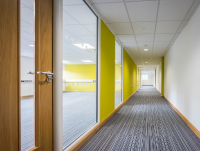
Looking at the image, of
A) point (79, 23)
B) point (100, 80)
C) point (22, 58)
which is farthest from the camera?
point (79, 23)

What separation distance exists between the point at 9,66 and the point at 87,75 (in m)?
11.3

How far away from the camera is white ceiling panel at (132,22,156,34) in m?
3.72

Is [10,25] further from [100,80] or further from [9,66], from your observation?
[100,80]

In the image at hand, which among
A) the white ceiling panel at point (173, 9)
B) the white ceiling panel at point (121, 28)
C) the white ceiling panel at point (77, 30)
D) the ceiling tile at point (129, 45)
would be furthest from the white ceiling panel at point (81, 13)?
the ceiling tile at point (129, 45)

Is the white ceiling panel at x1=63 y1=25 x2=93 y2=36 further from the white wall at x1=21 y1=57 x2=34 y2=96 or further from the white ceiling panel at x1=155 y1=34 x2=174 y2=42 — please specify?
the white wall at x1=21 y1=57 x2=34 y2=96

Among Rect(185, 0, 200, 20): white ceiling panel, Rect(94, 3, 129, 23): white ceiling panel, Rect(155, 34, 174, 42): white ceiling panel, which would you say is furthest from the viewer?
Rect(155, 34, 174, 42): white ceiling panel

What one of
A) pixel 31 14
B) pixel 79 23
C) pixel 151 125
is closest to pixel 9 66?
pixel 31 14

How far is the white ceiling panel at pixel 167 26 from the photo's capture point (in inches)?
143

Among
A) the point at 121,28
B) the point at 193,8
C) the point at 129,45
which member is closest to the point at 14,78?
the point at 193,8

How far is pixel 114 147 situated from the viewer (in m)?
2.26

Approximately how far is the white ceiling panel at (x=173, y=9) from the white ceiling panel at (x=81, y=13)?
1.22 metres

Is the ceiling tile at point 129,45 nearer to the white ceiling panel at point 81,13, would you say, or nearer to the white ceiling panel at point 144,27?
the white ceiling panel at point 144,27

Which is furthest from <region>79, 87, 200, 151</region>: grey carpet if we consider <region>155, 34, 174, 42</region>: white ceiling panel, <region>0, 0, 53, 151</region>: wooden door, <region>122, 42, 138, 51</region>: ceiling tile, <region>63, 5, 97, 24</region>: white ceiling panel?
<region>122, 42, 138, 51</region>: ceiling tile

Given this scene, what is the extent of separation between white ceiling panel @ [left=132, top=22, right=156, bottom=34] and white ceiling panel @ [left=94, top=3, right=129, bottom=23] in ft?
1.30
